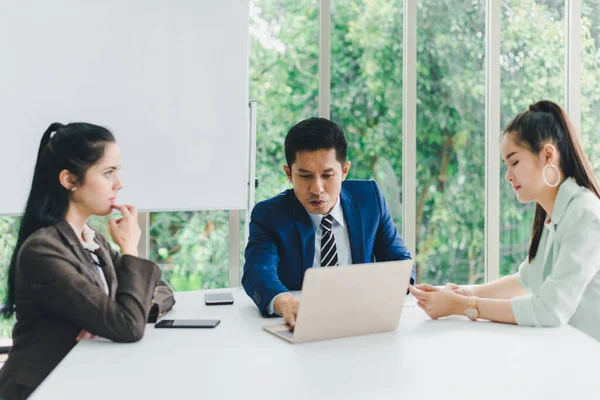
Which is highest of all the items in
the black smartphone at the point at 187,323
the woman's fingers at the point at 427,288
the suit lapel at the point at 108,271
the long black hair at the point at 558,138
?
the long black hair at the point at 558,138

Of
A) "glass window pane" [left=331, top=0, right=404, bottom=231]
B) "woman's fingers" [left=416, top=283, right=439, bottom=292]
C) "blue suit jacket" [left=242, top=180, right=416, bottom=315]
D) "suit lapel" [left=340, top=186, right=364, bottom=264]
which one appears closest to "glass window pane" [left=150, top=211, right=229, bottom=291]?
"glass window pane" [left=331, top=0, right=404, bottom=231]

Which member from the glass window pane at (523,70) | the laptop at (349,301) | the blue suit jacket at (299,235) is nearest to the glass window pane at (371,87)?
the glass window pane at (523,70)

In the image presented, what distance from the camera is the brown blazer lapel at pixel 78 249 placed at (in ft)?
5.08

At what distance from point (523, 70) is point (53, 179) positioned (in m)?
3.14

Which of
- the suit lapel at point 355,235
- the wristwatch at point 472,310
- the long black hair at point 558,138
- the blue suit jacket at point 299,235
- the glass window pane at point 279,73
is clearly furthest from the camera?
the glass window pane at point 279,73

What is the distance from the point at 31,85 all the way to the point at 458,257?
2.69 m

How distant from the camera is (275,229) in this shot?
6.82 feet

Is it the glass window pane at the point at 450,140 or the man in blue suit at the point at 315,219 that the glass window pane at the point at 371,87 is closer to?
the glass window pane at the point at 450,140

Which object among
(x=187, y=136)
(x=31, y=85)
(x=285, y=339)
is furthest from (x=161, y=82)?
(x=285, y=339)

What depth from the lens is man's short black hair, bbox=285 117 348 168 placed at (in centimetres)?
203

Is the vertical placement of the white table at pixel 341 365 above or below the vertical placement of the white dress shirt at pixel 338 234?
below

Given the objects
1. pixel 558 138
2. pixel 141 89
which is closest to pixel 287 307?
pixel 558 138

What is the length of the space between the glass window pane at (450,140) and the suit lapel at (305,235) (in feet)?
6.10

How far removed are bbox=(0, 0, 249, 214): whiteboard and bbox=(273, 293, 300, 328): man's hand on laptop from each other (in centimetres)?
142
